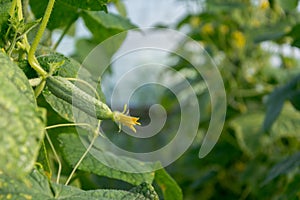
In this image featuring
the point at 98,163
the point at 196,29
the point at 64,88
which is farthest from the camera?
the point at 196,29

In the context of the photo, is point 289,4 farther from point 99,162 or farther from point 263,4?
point 263,4

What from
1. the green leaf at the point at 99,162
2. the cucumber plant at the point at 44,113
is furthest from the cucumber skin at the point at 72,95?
the green leaf at the point at 99,162

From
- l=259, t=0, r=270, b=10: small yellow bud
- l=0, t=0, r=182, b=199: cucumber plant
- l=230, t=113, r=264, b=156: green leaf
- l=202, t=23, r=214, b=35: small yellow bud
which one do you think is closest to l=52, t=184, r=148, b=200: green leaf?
l=0, t=0, r=182, b=199: cucumber plant

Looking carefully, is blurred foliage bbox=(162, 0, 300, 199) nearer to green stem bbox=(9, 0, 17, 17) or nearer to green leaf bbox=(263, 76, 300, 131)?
green leaf bbox=(263, 76, 300, 131)

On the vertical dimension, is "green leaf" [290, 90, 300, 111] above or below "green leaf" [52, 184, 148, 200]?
below

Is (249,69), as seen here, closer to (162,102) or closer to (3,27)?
(162,102)


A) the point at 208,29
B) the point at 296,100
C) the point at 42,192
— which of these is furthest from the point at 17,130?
the point at 208,29

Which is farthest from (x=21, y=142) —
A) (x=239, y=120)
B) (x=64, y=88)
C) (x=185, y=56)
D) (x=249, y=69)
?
(x=249, y=69)
